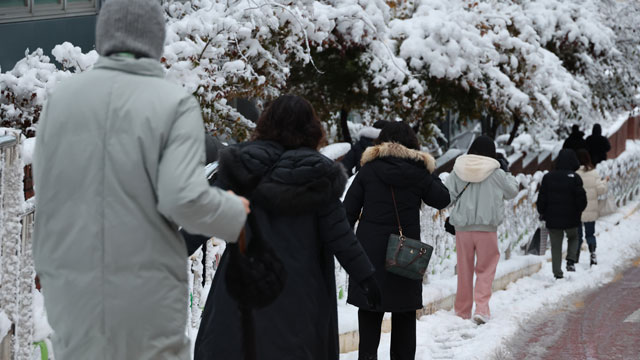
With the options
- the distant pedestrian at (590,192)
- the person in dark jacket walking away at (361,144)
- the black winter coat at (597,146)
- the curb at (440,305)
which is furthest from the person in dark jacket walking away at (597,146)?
the person in dark jacket walking away at (361,144)

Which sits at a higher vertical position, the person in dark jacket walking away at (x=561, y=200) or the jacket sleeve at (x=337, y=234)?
the jacket sleeve at (x=337, y=234)

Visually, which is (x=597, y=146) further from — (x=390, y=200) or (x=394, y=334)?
(x=394, y=334)

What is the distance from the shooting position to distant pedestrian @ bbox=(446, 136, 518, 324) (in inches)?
317

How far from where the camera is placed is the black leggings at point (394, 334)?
5.95 metres

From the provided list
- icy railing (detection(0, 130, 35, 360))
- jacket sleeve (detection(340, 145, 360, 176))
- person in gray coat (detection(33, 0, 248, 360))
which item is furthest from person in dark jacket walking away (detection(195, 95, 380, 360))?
jacket sleeve (detection(340, 145, 360, 176))

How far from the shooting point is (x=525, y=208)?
12539 millimetres

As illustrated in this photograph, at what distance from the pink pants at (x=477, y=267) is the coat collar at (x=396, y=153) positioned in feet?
7.55

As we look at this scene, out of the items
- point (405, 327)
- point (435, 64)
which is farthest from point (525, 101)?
point (405, 327)

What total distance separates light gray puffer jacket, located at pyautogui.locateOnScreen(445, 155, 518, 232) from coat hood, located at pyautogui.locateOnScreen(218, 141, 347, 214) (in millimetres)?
4184

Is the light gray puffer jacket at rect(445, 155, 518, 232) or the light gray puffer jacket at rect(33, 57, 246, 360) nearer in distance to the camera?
the light gray puffer jacket at rect(33, 57, 246, 360)

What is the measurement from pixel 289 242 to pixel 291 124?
54 cm

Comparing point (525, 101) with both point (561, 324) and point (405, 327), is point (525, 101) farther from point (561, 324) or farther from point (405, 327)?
point (405, 327)

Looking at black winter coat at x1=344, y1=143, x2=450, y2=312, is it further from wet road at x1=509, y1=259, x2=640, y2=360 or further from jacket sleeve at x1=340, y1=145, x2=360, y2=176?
jacket sleeve at x1=340, y1=145, x2=360, y2=176

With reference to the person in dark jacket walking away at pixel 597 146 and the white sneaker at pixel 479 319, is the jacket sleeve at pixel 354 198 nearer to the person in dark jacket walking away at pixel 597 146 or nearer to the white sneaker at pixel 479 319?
the white sneaker at pixel 479 319
